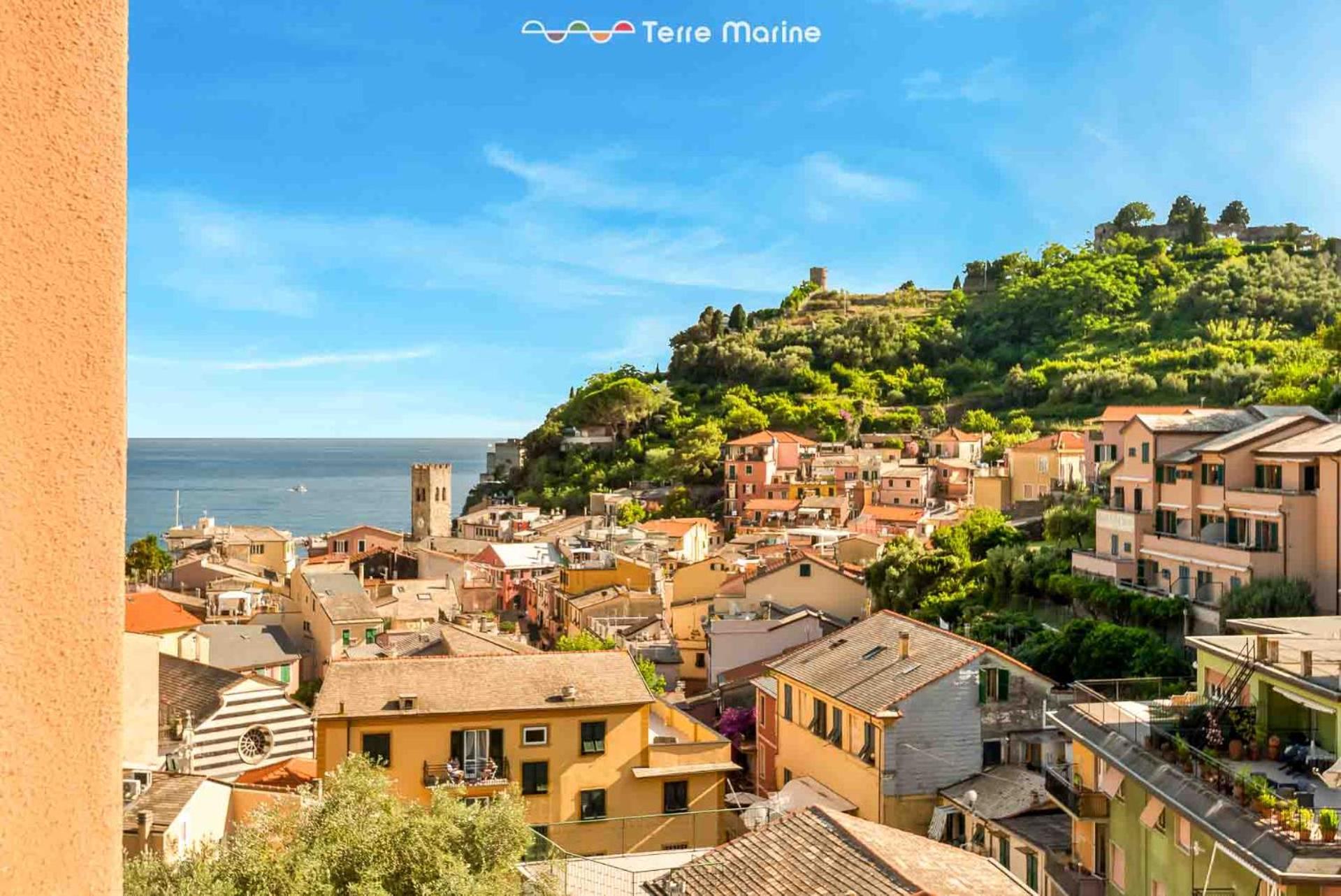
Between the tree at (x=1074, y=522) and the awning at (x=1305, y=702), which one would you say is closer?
the awning at (x=1305, y=702)

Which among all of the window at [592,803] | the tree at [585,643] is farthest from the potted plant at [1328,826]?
the tree at [585,643]

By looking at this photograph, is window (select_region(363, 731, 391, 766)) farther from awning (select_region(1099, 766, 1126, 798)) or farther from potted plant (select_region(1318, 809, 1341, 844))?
potted plant (select_region(1318, 809, 1341, 844))

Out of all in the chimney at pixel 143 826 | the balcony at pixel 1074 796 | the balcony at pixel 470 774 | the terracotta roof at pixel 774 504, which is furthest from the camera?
the terracotta roof at pixel 774 504

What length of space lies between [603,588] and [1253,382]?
4218 centimetres

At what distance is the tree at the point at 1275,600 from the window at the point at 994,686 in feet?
23.8

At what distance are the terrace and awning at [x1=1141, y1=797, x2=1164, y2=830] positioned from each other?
309 mm

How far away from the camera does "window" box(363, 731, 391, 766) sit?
21.4 metres

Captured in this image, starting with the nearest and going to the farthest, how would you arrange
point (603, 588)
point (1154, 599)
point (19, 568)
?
1. point (19, 568)
2. point (1154, 599)
3. point (603, 588)

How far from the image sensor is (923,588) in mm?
41125

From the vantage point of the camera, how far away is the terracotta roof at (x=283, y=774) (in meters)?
21.4

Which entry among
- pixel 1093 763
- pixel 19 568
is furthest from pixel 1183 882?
pixel 19 568

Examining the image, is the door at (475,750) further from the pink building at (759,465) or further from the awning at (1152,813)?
the pink building at (759,465)

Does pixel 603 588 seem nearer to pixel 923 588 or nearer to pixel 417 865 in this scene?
pixel 923 588

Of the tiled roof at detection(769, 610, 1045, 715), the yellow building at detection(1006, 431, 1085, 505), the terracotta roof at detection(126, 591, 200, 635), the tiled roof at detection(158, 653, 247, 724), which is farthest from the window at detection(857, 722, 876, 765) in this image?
the yellow building at detection(1006, 431, 1085, 505)
